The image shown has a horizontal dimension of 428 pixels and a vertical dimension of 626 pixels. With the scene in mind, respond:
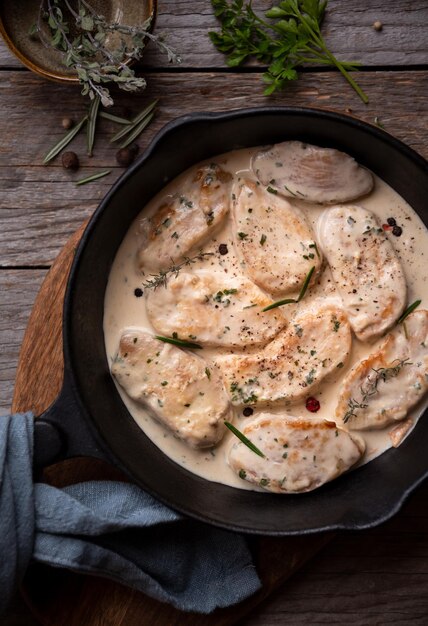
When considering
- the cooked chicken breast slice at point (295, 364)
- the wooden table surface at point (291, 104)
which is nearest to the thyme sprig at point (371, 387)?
the cooked chicken breast slice at point (295, 364)

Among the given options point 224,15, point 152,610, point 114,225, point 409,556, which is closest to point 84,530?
point 152,610

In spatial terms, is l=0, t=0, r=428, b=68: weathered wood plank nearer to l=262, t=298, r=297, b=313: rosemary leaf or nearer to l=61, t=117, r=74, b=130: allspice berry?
l=61, t=117, r=74, b=130: allspice berry

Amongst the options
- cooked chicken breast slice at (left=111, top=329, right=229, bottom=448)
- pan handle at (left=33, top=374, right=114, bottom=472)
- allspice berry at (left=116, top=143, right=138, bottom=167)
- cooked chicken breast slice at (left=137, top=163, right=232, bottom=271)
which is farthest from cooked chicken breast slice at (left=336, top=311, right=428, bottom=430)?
allspice berry at (left=116, top=143, right=138, bottom=167)

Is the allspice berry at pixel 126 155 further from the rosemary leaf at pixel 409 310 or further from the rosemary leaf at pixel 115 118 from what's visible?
the rosemary leaf at pixel 409 310

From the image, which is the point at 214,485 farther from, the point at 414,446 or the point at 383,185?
the point at 383,185

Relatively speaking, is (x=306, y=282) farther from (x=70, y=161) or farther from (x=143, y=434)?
(x=70, y=161)

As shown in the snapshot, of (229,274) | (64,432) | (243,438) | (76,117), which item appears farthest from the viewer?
(76,117)

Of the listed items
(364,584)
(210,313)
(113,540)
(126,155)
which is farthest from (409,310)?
(113,540)
